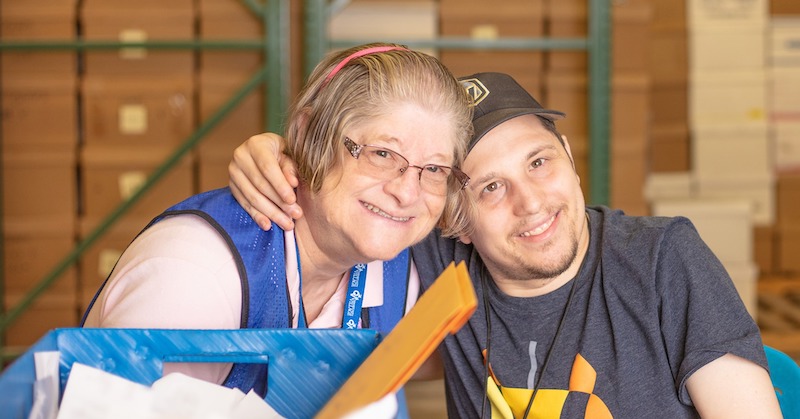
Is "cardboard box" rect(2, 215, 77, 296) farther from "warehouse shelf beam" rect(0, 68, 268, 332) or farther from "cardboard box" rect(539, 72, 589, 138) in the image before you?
"cardboard box" rect(539, 72, 589, 138)

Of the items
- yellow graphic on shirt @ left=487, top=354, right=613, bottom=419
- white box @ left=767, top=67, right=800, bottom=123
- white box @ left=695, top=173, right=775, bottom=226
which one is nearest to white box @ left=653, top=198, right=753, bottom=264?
white box @ left=695, top=173, right=775, bottom=226

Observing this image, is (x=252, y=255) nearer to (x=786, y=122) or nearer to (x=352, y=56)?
(x=352, y=56)

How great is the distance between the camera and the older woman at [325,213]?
1.18 m

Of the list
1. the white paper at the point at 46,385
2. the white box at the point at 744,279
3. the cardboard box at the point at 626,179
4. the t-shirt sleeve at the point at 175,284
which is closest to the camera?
the white paper at the point at 46,385

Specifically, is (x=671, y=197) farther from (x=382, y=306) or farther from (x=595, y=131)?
(x=382, y=306)

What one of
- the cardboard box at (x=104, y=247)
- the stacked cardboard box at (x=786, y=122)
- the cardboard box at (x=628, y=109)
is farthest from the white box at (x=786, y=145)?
the cardboard box at (x=104, y=247)

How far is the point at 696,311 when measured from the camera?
48.4 inches

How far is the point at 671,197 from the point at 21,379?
416 cm

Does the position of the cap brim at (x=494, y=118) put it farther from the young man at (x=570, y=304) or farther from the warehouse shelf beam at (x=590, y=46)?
the warehouse shelf beam at (x=590, y=46)

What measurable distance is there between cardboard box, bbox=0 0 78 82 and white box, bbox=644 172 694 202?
2.80 metres

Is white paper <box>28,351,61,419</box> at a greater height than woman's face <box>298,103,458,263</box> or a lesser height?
lesser

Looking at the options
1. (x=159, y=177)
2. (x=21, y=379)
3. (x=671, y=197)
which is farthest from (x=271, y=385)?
(x=671, y=197)

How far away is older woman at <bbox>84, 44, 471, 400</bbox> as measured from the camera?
1179mm

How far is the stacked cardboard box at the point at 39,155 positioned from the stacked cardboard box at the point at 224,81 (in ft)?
1.57
